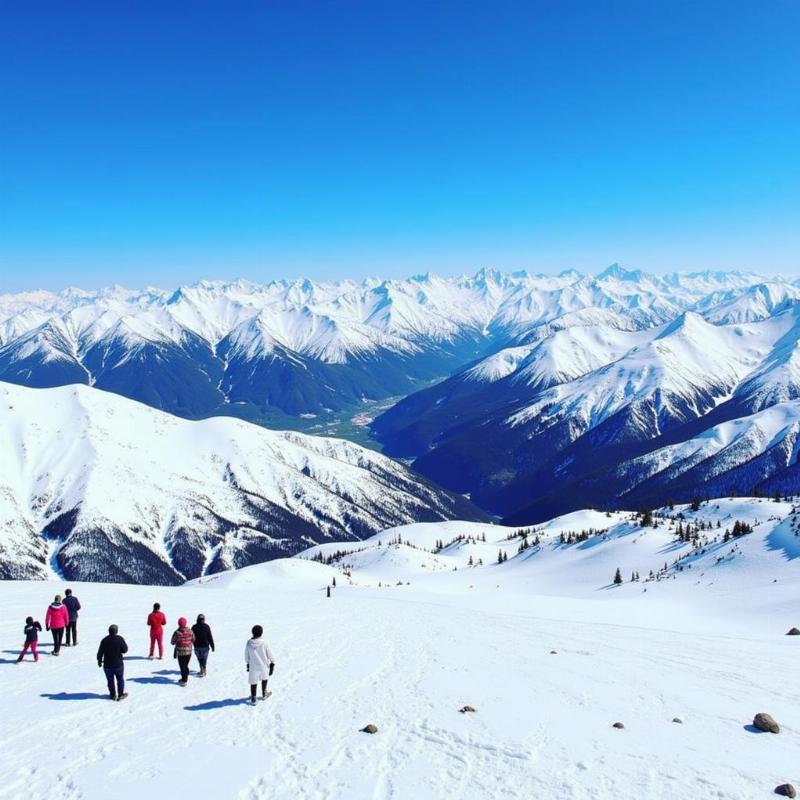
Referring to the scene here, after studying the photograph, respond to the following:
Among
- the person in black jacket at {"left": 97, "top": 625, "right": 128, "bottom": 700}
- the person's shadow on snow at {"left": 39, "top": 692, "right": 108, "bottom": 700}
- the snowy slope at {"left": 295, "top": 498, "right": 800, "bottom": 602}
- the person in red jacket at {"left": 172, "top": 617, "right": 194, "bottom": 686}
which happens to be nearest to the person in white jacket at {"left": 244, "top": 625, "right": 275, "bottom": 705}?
the person in red jacket at {"left": 172, "top": 617, "right": 194, "bottom": 686}

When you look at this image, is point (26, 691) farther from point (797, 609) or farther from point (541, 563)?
point (541, 563)

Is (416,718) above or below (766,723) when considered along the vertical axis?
above

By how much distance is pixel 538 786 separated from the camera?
1330 cm

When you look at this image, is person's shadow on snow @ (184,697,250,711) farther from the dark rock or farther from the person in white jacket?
the dark rock

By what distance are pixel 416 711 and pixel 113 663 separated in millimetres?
9780

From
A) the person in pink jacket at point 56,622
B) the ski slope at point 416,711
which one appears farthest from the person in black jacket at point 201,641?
the person in pink jacket at point 56,622

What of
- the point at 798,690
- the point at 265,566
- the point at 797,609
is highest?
the point at 798,690

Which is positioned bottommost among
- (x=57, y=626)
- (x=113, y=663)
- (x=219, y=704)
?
(x=219, y=704)

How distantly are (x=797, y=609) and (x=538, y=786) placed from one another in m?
35.4

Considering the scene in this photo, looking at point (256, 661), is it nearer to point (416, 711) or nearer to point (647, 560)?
point (416, 711)

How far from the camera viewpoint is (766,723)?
16.8 meters

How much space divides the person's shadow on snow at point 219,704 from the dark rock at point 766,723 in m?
15.0

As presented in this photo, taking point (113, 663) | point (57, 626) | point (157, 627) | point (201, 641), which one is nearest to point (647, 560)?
point (157, 627)

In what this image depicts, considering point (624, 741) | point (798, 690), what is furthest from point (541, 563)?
point (624, 741)
